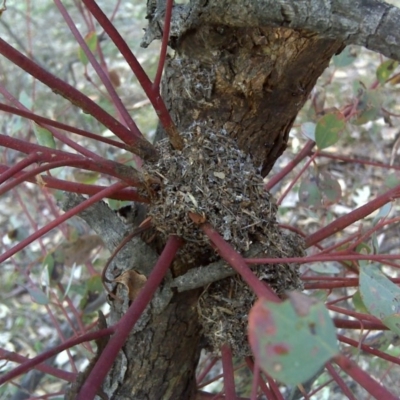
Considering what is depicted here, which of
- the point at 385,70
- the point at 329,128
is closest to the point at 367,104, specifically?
the point at 385,70

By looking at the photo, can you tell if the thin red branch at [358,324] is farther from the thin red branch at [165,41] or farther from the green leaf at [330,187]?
the thin red branch at [165,41]

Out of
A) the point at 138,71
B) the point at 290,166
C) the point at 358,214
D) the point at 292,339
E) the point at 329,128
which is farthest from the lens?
the point at 290,166

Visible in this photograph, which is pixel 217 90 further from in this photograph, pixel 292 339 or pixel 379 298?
pixel 292 339

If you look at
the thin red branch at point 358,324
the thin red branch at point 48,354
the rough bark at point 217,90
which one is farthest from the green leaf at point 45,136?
the thin red branch at point 358,324

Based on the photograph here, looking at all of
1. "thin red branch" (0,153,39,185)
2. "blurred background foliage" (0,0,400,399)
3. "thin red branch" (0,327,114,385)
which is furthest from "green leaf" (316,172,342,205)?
"thin red branch" (0,153,39,185)

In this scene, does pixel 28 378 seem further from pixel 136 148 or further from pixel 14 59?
pixel 14 59

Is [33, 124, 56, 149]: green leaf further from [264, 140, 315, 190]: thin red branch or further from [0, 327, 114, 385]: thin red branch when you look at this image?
[264, 140, 315, 190]: thin red branch

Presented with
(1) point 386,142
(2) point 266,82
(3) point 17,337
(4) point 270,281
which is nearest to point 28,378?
(3) point 17,337
